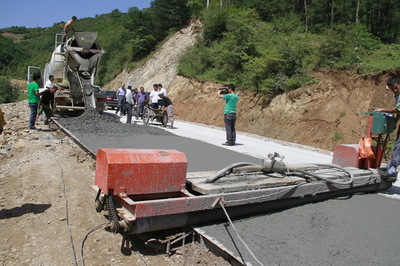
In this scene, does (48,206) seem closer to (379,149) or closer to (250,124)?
(379,149)

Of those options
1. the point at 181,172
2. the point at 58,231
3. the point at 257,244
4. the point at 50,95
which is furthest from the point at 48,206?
the point at 50,95

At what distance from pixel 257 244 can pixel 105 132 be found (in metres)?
7.66

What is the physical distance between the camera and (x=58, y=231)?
3975mm

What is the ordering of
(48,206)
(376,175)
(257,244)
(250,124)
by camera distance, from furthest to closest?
(250,124), (376,175), (48,206), (257,244)

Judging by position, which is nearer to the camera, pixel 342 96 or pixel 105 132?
pixel 105 132

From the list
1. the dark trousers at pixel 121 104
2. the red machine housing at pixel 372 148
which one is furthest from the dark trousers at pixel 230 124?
the dark trousers at pixel 121 104

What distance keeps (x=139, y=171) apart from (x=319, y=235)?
224cm

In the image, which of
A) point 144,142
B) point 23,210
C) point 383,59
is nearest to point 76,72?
point 144,142

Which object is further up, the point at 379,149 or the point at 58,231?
the point at 379,149

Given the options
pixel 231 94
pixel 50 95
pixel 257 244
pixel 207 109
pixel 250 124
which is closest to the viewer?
pixel 257 244

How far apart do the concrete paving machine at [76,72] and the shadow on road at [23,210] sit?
8.77 meters

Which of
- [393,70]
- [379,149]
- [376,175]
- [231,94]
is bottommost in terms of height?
[376,175]

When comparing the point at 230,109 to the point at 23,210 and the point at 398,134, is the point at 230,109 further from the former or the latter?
the point at 23,210

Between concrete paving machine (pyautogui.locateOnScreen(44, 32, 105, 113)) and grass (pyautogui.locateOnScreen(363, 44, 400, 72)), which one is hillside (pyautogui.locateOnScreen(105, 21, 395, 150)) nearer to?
grass (pyautogui.locateOnScreen(363, 44, 400, 72))
